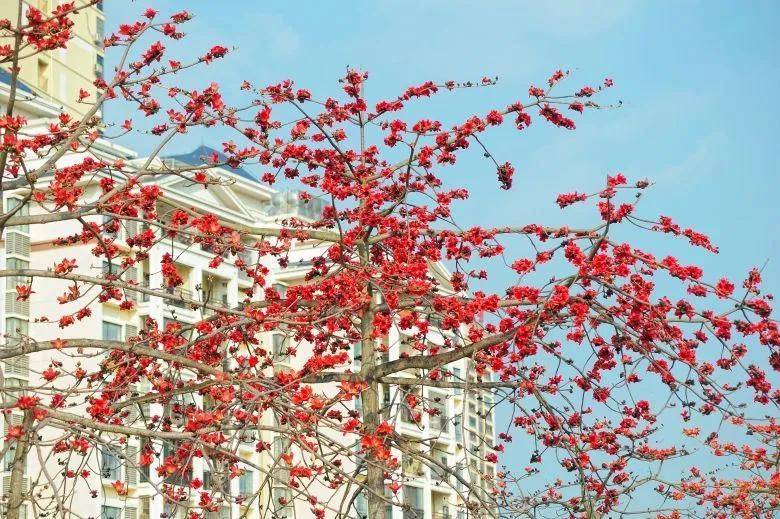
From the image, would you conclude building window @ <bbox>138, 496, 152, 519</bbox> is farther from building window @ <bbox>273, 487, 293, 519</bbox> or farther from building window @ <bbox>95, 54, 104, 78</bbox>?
building window @ <bbox>95, 54, 104, 78</bbox>

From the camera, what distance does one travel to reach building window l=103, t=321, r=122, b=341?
105 ft

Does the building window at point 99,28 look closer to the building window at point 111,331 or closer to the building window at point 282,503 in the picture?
the building window at point 111,331

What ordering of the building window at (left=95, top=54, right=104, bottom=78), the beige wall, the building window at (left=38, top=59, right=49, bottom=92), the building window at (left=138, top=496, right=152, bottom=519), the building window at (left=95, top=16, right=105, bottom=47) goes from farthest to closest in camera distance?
the building window at (left=95, top=16, right=105, bottom=47)
the building window at (left=95, top=54, right=104, bottom=78)
the building window at (left=38, top=59, right=49, bottom=92)
the beige wall
the building window at (left=138, top=496, right=152, bottom=519)

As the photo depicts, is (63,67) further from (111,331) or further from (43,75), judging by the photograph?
(111,331)

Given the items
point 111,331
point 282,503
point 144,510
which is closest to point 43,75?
point 111,331

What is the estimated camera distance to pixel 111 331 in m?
32.3

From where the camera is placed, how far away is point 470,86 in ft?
35.5

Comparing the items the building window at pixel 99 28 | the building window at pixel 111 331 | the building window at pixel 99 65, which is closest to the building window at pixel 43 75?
the building window at pixel 99 65

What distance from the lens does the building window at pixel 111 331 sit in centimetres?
3200

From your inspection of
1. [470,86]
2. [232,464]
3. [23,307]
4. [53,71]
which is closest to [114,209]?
[232,464]

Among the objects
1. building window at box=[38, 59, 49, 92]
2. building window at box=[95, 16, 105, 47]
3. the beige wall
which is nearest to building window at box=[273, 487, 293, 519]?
the beige wall

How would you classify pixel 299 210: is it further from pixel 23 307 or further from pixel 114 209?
pixel 114 209

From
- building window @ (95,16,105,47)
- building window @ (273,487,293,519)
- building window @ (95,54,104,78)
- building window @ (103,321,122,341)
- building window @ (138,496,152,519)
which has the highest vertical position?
building window @ (95,16,105,47)

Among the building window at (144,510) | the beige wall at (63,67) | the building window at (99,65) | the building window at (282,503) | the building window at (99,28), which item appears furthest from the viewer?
the building window at (99,28)
